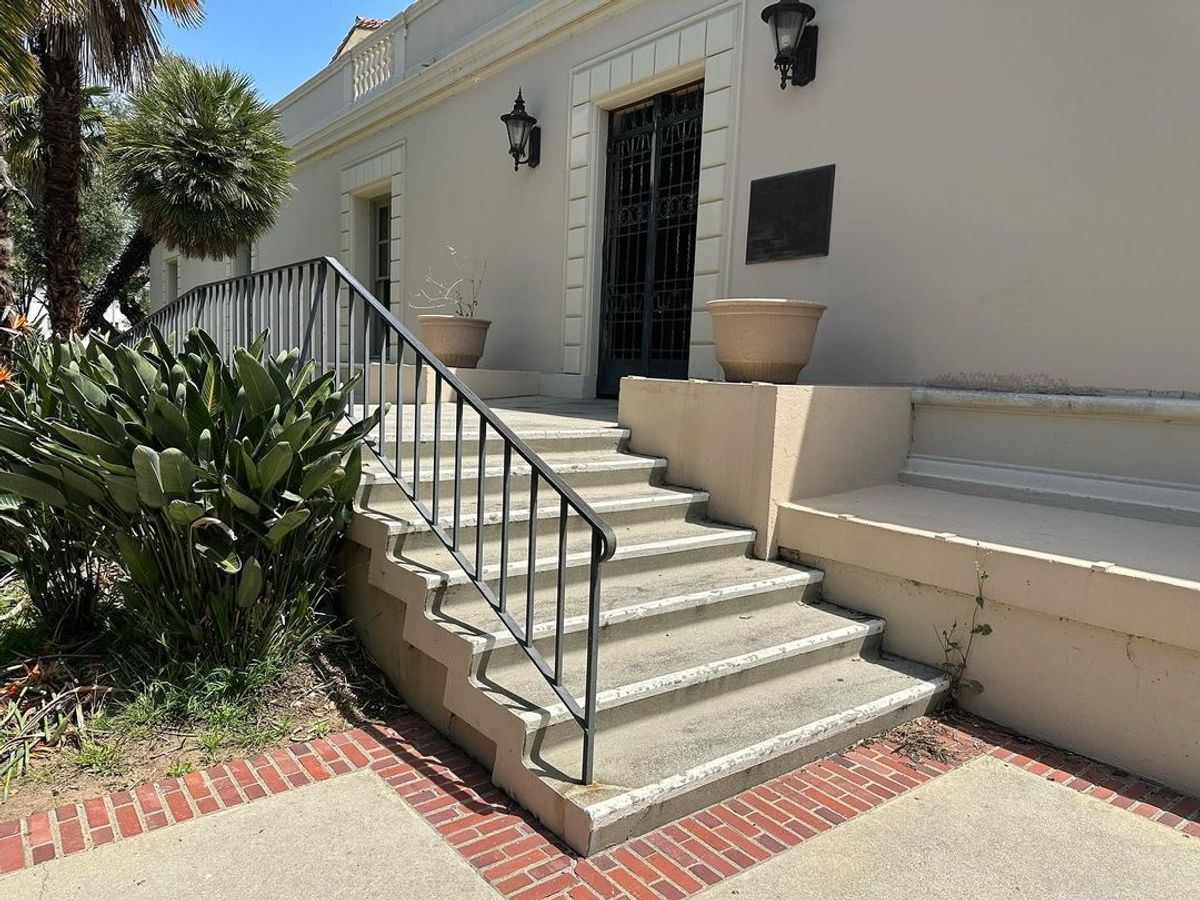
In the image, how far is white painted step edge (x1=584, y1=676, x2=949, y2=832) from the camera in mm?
2494

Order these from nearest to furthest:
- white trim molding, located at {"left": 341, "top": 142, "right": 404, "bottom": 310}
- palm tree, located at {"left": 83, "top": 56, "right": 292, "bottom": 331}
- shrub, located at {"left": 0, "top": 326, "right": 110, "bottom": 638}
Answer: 1. shrub, located at {"left": 0, "top": 326, "right": 110, "bottom": 638}
2. palm tree, located at {"left": 83, "top": 56, "right": 292, "bottom": 331}
3. white trim molding, located at {"left": 341, "top": 142, "right": 404, "bottom": 310}

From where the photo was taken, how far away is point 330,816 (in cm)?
266

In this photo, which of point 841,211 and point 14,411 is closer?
point 14,411

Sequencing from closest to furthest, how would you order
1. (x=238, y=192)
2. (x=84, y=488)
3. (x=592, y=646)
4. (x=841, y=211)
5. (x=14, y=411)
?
1. (x=592, y=646)
2. (x=84, y=488)
3. (x=14, y=411)
4. (x=841, y=211)
5. (x=238, y=192)

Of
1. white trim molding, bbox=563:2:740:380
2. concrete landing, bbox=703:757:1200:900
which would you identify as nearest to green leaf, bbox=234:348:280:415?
concrete landing, bbox=703:757:1200:900

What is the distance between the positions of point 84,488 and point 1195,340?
509 centimetres

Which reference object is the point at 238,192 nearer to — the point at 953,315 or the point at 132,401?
the point at 132,401

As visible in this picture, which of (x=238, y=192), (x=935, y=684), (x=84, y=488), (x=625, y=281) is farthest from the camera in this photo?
(x=238, y=192)

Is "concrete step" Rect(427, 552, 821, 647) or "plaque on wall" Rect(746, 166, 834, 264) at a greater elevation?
"plaque on wall" Rect(746, 166, 834, 264)

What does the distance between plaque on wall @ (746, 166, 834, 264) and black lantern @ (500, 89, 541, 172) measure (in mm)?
2834

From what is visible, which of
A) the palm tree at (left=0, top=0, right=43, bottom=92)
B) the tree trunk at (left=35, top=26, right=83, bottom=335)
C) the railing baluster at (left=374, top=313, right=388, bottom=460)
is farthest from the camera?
the tree trunk at (left=35, top=26, right=83, bottom=335)

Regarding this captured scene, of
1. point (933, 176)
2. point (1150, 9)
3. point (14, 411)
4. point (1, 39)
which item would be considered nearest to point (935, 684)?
point (933, 176)

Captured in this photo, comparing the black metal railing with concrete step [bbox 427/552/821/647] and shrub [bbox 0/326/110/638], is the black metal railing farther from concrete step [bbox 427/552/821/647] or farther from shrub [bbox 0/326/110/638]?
shrub [bbox 0/326/110/638]

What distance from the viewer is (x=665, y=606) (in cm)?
351
